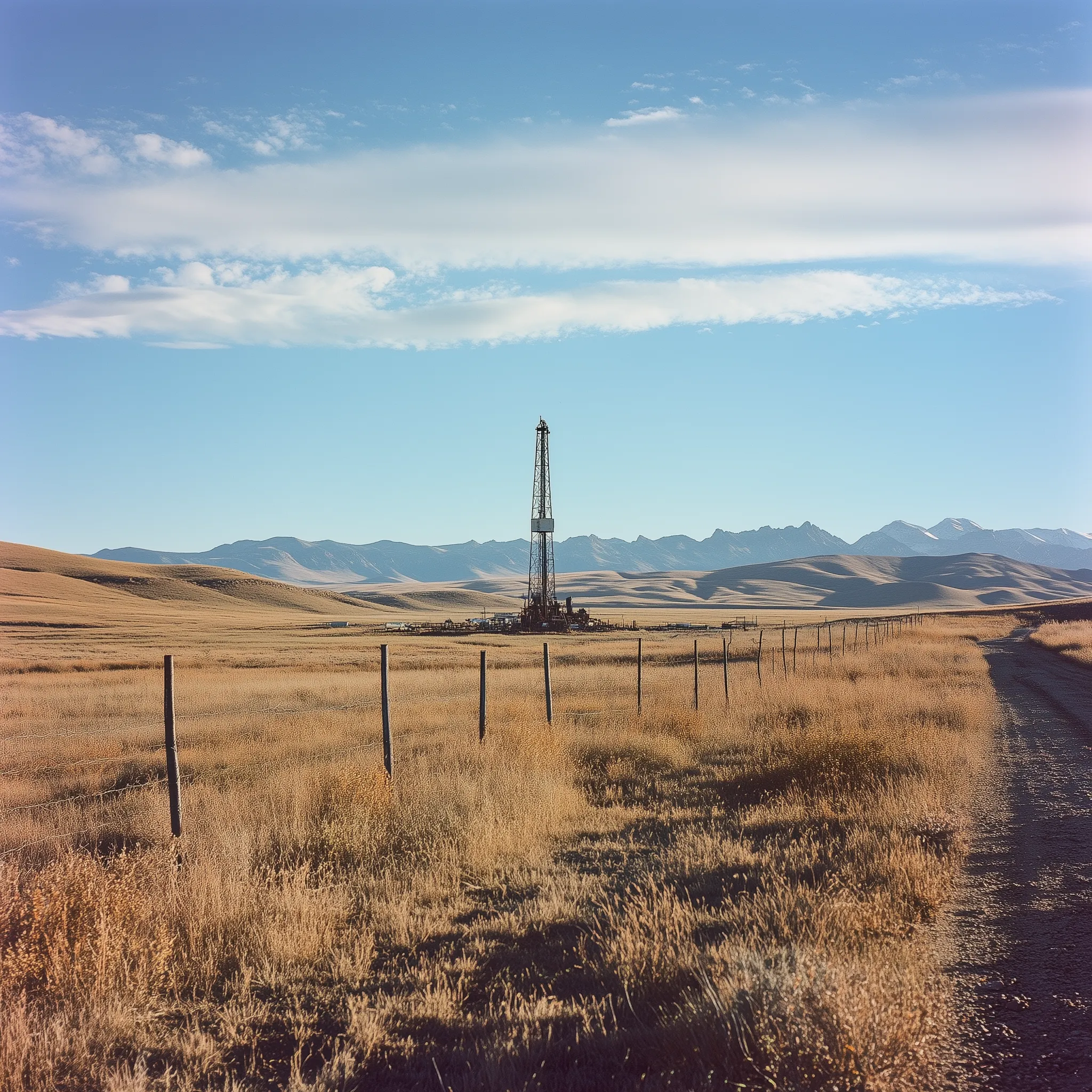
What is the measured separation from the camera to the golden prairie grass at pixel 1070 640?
122 feet

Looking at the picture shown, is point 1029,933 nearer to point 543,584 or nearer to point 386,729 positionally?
point 386,729

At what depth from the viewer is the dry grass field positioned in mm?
4816

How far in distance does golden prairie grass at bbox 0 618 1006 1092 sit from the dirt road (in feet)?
0.93

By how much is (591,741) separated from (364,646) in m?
47.9

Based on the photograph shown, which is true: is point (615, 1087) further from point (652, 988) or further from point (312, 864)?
point (312, 864)

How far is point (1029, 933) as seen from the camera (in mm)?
6801

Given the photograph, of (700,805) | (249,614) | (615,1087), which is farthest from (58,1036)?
(249,614)

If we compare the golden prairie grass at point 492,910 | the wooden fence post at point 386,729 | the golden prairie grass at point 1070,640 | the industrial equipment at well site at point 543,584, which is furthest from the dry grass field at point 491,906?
the industrial equipment at well site at point 543,584

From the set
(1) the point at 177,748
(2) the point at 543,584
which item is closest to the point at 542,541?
(2) the point at 543,584

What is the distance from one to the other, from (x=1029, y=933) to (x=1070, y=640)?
4712 centimetres

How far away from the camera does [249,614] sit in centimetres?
13238

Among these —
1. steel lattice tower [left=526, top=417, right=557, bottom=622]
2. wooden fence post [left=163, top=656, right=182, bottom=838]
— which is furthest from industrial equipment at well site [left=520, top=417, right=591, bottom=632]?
wooden fence post [left=163, top=656, right=182, bottom=838]

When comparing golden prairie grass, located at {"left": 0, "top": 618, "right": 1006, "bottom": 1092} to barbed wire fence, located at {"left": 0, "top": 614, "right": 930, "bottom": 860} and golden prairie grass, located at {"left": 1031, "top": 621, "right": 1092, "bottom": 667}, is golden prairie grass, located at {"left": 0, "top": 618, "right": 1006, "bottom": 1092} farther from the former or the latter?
golden prairie grass, located at {"left": 1031, "top": 621, "right": 1092, "bottom": 667}

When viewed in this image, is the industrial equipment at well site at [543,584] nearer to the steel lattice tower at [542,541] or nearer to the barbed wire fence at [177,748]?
the steel lattice tower at [542,541]
